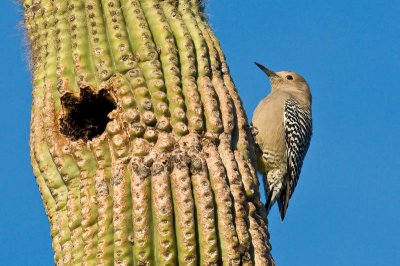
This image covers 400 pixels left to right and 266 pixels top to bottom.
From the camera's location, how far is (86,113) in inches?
180

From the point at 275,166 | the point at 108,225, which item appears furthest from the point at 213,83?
the point at 275,166

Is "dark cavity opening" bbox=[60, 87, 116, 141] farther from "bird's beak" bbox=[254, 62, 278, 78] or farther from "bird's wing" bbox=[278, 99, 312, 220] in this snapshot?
"bird's beak" bbox=[254, 62, 278, 78]

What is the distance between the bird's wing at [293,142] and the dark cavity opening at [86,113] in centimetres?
360

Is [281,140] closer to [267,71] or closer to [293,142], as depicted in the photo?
[293,142]

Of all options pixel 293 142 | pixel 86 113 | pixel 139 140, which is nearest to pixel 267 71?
pixel 293 142

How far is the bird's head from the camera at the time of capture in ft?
30.4

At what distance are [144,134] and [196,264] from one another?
74 centimetres

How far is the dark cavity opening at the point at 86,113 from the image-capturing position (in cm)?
438

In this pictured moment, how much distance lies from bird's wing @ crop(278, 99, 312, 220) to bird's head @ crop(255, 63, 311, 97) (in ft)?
2.35

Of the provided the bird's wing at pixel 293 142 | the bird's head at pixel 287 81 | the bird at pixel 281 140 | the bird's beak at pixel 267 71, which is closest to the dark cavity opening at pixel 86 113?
the bird at pixel 281 140

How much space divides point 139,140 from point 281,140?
13.1 feet

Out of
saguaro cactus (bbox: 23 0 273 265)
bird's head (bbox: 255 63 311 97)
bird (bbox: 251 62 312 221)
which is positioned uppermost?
bird's head (bbox: 255 63 311 97)

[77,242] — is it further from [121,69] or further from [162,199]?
[121,69]

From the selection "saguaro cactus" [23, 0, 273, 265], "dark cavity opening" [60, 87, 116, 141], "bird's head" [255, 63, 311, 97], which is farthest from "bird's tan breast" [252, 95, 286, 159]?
"dark cavity opening" [60, 87, 116, 141]
